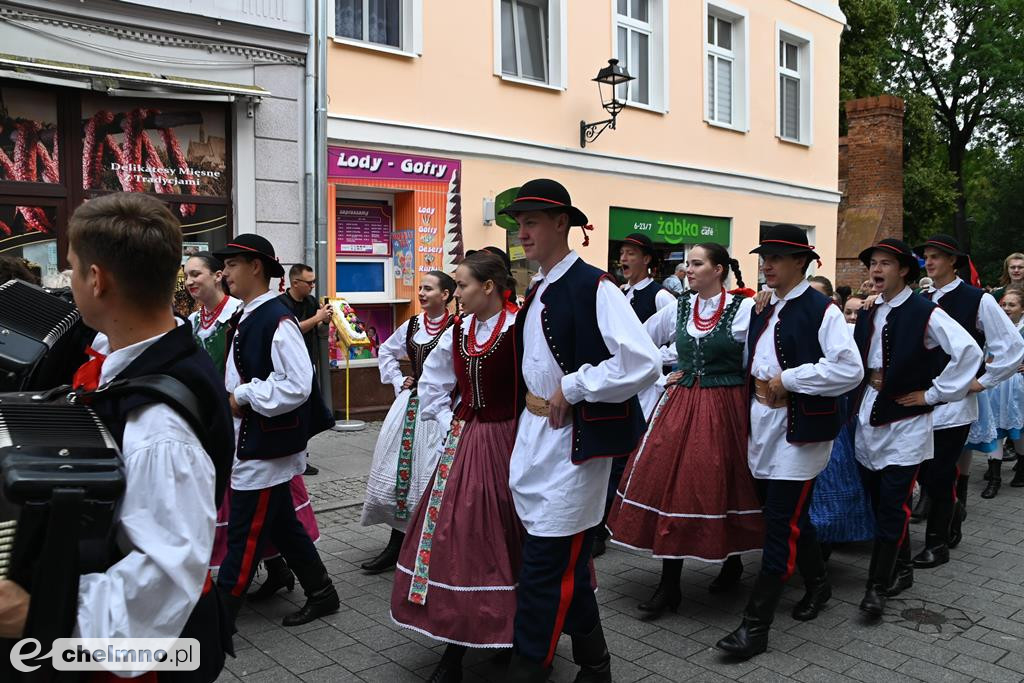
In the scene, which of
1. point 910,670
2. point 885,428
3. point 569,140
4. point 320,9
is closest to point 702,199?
point 569,140

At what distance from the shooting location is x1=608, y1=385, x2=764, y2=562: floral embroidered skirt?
4.76 meters

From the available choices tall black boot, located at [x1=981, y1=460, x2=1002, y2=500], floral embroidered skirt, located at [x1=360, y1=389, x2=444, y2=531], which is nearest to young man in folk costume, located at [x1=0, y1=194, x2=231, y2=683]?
floral embroidered skirt, located at [x1=360, y1=389, x2=444, y2=531]

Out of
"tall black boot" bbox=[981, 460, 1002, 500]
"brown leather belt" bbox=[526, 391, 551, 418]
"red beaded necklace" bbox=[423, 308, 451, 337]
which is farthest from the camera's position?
"tall black boot" bbox=[981, 460, 1002, 500]

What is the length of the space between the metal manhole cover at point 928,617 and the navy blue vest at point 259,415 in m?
3.24

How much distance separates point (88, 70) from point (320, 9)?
2.73m

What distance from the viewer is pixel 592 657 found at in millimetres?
3736

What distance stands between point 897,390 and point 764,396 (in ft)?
2.88

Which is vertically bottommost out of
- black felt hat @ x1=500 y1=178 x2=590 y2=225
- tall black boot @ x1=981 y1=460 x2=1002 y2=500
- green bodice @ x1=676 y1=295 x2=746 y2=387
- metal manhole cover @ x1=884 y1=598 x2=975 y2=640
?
metal manhole cover @ x1=884 y1=598 x2=975 y2=640

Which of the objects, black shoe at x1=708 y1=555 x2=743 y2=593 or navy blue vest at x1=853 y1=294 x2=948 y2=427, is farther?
black shoe at x1=708 y1=555 x2=743 y2=593

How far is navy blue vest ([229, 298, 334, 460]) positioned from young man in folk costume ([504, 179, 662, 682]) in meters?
1.28

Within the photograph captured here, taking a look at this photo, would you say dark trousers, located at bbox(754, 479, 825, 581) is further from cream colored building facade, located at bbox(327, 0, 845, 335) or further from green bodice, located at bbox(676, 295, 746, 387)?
cream colored building facade, located at bbox(327, 0, 845, 335)

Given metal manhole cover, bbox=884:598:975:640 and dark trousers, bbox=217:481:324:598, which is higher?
dark trousers, bbox=217:481:324:598

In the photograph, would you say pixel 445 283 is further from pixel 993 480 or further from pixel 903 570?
pixel 993 480

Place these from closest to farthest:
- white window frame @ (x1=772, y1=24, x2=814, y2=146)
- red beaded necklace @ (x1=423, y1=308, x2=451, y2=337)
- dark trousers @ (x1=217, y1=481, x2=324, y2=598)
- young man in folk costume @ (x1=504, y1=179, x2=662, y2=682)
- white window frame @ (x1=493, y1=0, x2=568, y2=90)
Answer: young man in folk costume @ (x1=504, y1=179, x2=662, y2=682)
dark trousers @ (x1=217, y1=481, x2=324, y2=598)
red beaded necklace @ (x1=423, y1=308, x2=451, y2=337)
white window frame @ (x1=493, y1=0, x2=568, y2=90)
white window frame @ (x1=772, y1=24, x2=814, y2=146)
